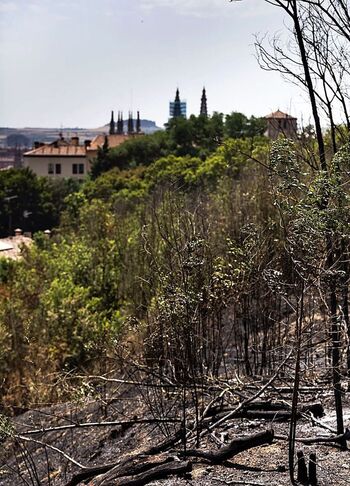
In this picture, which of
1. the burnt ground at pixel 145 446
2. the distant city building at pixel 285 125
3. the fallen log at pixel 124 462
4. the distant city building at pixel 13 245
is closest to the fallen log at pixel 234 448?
the burnt ground at pixel 145 446

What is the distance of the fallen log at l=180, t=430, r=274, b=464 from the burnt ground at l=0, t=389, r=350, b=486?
0.21ft

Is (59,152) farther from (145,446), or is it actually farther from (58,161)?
(145,446)

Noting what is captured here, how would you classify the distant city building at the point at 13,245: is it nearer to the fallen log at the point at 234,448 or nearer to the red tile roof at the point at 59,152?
the fallen log at the point at 234,448

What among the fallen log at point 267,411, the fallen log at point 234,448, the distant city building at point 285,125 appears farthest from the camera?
the distant city building at point 285,125

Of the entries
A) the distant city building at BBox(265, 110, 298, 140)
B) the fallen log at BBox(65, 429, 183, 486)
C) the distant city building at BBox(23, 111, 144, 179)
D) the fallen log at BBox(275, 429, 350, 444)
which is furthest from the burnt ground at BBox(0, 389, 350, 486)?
the distant city building at BBox(23, 111, 144, 179)

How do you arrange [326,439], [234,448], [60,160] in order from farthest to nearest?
[60,160] < [326,439] < [234,448]

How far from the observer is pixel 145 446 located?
309 inches

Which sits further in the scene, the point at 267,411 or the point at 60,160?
the point at 60,160

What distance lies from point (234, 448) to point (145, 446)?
163 cm

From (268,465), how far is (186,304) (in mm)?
1586

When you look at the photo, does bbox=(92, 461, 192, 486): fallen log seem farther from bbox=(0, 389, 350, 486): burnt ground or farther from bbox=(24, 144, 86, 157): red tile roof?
bbox=(24, 144, 86, 157): red tile roof

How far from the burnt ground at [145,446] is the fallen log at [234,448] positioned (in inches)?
2.6

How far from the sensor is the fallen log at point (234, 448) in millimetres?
6453

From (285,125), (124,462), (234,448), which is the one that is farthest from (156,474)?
(285,125)
